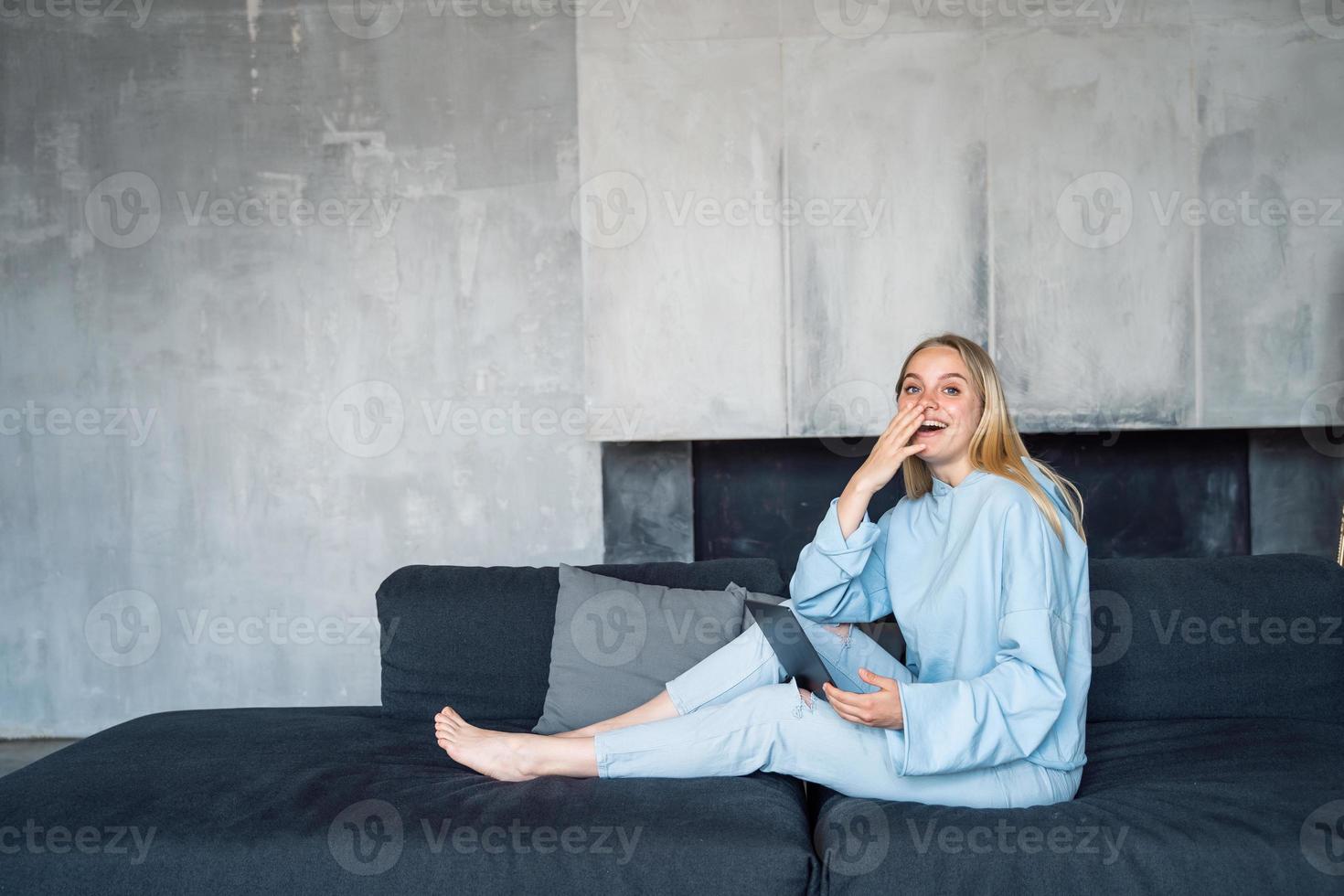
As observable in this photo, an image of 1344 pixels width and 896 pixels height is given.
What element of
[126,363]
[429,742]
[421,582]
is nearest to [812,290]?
[421,582]

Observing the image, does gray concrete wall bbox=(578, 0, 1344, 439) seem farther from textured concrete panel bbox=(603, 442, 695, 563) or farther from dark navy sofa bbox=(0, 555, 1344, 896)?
dark navy sofa bbox=(0, 555, 1344, 896)

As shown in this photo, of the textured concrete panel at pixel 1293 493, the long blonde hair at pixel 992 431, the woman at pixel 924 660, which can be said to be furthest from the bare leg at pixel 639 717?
the textured concrete panel at pixel 1293 493

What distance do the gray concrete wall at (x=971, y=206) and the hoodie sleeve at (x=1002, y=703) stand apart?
5.44 feet

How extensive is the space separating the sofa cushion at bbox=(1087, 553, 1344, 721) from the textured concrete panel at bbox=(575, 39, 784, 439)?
4.72 feet

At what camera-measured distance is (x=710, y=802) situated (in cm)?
204

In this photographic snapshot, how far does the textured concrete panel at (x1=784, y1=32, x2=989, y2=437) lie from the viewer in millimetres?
3645

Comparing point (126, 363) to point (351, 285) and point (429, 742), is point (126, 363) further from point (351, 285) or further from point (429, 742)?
point (429, 742)

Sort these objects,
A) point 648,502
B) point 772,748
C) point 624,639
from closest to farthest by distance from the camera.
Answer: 1. point 772,748
2. point 624,639
3. point 648,502

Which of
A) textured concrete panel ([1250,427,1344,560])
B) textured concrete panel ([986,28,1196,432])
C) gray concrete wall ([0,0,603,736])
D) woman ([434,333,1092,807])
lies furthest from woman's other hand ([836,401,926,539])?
textured concrete panel ([1250,427,1344,560])

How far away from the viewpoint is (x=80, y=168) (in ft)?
14.0

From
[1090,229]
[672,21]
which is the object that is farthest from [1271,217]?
[672,21]

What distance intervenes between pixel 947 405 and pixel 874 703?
0.69 metres

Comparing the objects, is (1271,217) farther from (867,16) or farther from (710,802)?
(710,802)

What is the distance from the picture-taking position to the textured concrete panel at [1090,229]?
3613 millimetres
